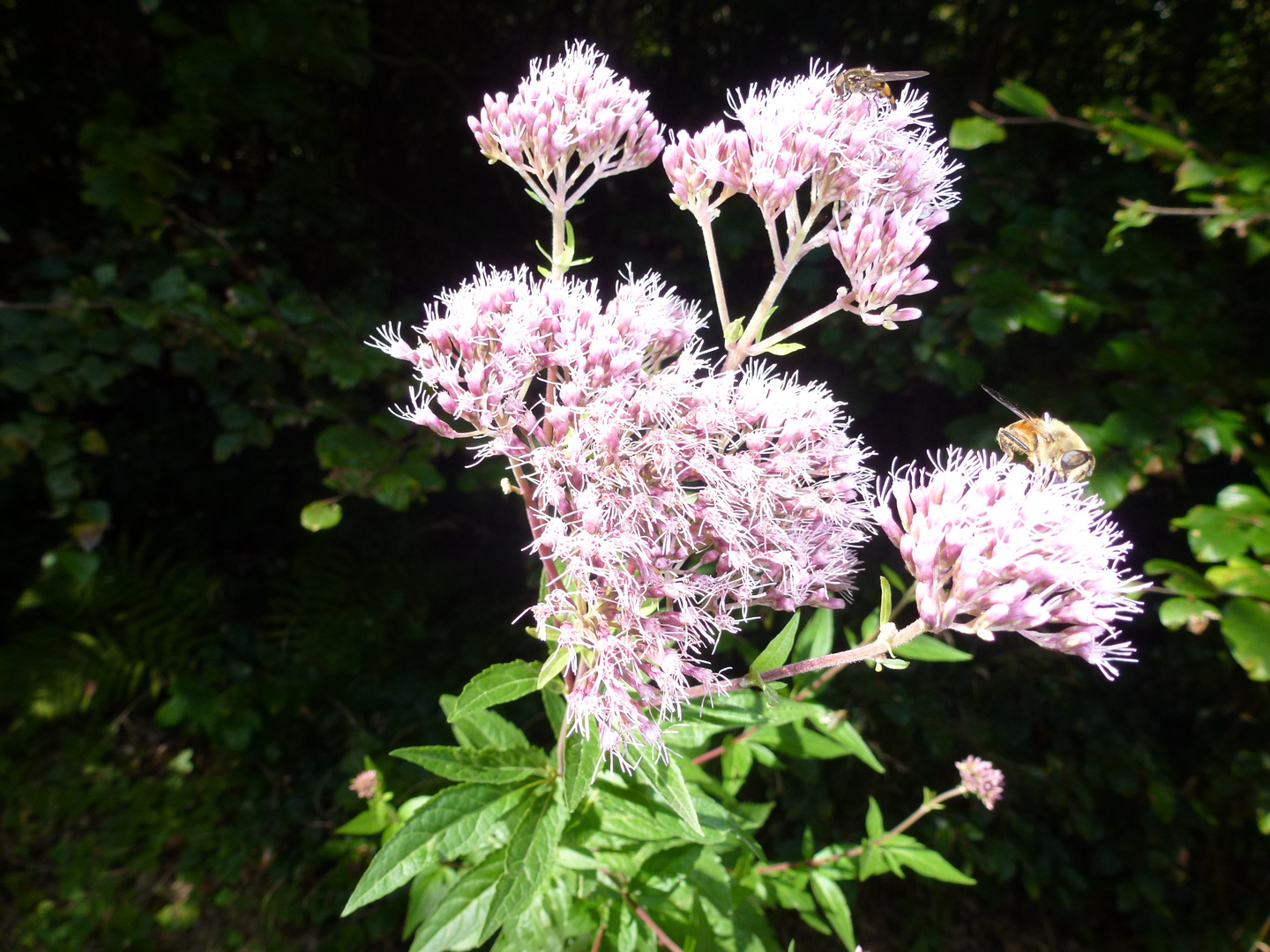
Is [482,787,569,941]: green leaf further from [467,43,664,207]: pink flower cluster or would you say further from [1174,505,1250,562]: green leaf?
[1174,505,1250,562]: green leaf

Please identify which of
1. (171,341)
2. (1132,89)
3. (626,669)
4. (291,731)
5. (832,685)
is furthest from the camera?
(1132,89)

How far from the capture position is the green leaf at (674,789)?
846mm

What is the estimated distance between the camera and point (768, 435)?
0.92m

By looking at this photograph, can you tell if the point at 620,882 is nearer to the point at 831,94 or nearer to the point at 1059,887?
the point at 831,94

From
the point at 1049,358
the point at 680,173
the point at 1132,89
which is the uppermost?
the point at 1132,89

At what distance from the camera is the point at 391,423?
187 centimetres

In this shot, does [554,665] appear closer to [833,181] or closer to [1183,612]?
[833,181]

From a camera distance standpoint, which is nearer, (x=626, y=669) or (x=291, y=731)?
(x=626, y=669)

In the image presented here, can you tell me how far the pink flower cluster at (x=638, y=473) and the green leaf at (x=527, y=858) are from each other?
164 mm

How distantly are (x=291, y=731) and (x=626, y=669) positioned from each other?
7.30 ft

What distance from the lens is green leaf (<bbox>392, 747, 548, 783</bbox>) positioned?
96 centimetres

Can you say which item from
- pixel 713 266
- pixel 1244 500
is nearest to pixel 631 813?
pixel 713 266

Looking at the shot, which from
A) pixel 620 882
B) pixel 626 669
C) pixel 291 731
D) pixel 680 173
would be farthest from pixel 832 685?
pixel 291 731

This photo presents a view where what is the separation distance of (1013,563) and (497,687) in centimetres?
66
